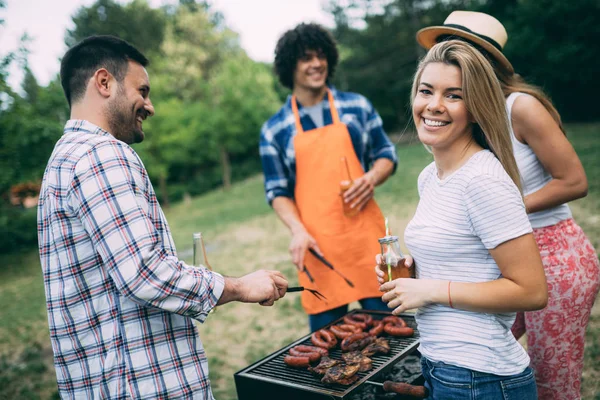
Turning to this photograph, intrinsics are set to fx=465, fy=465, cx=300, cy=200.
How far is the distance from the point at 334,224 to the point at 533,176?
141 cm

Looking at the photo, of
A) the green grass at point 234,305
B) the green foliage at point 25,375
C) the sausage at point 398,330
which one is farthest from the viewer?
the green grass at point 234,305

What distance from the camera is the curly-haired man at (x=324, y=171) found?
11.2 feet

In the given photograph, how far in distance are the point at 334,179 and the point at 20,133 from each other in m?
8.28

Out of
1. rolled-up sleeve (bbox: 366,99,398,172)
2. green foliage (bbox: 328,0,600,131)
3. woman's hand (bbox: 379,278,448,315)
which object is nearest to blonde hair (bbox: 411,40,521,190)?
woman's hand (bbox: 379,278,448,315)

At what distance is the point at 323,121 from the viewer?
357 cm

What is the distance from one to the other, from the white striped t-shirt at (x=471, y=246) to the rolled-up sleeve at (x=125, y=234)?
3.25ft

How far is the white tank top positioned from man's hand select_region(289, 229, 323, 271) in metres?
1.46

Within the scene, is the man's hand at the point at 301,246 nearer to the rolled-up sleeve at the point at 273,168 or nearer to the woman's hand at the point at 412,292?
the rolled-up sleeve at the point at 273,168

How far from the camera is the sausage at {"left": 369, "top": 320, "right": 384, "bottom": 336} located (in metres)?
2.85

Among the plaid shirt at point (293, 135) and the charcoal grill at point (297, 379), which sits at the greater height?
the plaid shirt at point (293, 135)

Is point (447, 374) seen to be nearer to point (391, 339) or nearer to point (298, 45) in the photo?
point (391, 339)

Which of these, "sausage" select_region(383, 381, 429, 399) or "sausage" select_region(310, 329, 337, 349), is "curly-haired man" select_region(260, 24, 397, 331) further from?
"sausage" select_region(383, 381, 429, 399)

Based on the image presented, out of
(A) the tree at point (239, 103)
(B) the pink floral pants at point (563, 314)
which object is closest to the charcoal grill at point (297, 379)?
(B) the pink floral pants at point (563, 314)

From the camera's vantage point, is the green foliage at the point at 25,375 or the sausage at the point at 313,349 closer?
the sausage at the point at 313,349
